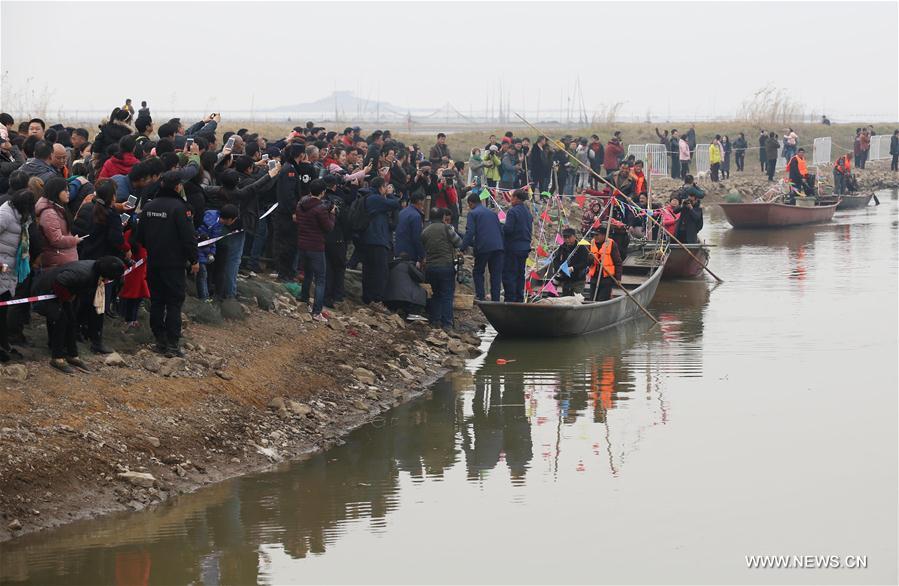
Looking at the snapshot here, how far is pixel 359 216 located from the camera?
1669 cm

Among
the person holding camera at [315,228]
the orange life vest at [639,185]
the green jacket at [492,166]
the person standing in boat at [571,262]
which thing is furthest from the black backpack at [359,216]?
the green jacket at [492,166]

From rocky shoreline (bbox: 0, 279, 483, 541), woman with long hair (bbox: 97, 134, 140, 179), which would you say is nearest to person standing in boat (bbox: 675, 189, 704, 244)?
rocky shoreline (bbox: 0, 279, 483, 541)

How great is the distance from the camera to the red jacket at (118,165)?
13.7 meters

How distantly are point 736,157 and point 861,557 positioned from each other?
41450mm

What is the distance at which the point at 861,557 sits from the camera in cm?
980

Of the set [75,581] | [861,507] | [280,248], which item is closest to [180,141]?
[280,248]

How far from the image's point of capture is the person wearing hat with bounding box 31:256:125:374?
1122cm

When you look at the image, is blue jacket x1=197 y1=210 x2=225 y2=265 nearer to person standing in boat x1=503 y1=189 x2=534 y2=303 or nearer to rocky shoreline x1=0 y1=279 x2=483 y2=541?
rocky shoreline x1=0 y1=279 x2=483 y2=541

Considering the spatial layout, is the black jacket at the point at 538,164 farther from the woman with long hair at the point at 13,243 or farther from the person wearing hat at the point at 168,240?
the woman with long hair at the point at 13,243

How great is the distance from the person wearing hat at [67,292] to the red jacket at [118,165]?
2315 mm

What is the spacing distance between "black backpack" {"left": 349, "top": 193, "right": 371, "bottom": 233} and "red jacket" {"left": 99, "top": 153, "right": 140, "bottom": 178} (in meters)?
3.62

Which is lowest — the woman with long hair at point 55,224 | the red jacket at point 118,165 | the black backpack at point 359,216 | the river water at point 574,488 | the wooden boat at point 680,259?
the river water at point 574,488

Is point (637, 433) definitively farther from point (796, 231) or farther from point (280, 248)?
point (796, 231)

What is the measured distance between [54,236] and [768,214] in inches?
1033
